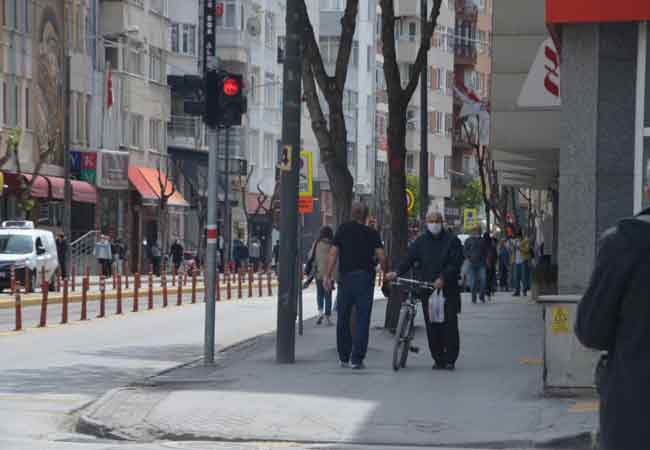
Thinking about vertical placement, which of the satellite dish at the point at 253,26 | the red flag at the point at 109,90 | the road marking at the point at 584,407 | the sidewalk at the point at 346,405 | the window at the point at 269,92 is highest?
the satellite dish at the point at 253,26

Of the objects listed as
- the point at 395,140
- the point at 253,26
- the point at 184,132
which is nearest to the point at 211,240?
the point at 395,140

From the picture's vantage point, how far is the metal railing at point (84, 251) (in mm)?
66688

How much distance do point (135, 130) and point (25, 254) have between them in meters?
31.5

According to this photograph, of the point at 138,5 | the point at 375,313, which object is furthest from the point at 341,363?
the point at 138,5

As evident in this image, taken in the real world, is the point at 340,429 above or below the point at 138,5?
below

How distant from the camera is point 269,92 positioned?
9306cm

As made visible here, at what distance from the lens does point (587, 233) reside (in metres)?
17.0

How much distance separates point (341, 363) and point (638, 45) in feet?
15.1

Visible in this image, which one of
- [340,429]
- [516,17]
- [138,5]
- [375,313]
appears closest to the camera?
[340,429]

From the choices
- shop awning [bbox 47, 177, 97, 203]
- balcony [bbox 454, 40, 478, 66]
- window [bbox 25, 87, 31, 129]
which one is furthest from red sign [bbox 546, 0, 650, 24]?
balcony [bbox 454, 40, 478, 66]

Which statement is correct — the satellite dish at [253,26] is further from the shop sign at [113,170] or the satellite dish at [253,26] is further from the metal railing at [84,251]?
the metal railing at [84,251]

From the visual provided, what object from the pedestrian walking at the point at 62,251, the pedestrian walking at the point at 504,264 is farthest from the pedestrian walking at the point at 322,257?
the pedestrian walking at the point at 62,251

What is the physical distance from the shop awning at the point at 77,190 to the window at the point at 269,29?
87.5 feet

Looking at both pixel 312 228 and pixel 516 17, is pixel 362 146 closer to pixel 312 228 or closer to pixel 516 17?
pixel 312 228
